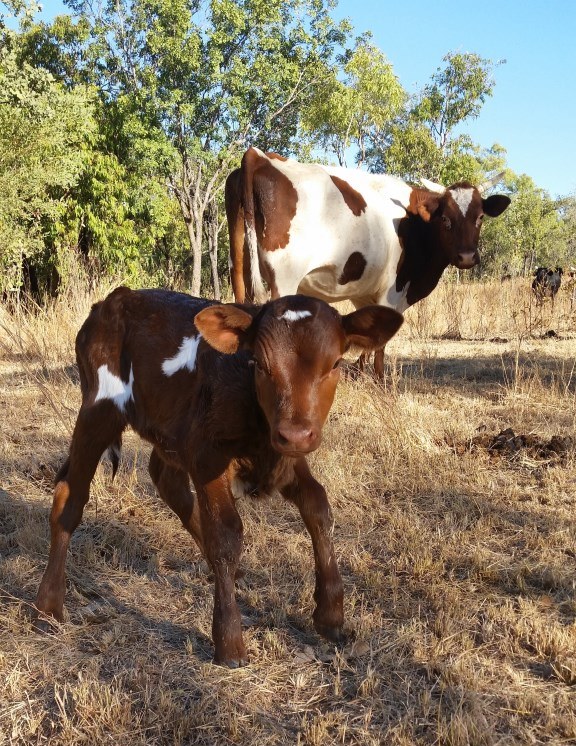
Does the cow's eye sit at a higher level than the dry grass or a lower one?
higher

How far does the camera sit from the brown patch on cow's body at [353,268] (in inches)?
291

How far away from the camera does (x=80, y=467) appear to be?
11.3 ft

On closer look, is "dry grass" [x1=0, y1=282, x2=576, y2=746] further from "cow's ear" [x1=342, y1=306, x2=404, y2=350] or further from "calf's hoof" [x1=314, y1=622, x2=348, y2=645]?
"cow's ear" [x1=342, y1=306, x2=404, y2=350]

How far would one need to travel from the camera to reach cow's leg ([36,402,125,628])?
11.0 ft

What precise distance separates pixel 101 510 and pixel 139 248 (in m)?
17.9

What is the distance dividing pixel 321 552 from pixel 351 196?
512 centimetres

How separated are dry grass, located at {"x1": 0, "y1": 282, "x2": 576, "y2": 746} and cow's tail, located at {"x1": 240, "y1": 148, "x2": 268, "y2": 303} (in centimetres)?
164

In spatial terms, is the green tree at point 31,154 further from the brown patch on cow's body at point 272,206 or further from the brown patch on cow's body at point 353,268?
the brown patch on cow's body at point 353,268

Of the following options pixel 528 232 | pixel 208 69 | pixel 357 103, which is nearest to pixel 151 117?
pixel 208 69

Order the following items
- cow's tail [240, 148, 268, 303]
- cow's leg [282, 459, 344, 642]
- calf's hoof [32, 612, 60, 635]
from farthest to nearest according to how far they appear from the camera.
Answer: cow's tail [240, 148, 268, 303]
calf's hoof [32, 612, 60, 635]
cow's leg [282, 459, 344, 642]

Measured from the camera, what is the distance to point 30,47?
82.2 ft

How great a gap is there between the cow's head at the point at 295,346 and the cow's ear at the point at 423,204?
18.4ft

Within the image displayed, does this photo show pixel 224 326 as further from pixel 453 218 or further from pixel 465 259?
pixel 453 218

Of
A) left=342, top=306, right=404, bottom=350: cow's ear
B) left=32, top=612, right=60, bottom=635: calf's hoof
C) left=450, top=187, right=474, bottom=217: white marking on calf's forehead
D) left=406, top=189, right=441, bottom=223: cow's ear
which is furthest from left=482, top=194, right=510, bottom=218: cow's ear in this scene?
left=32, top=612, right=60, bottom=635: calf's hoof
